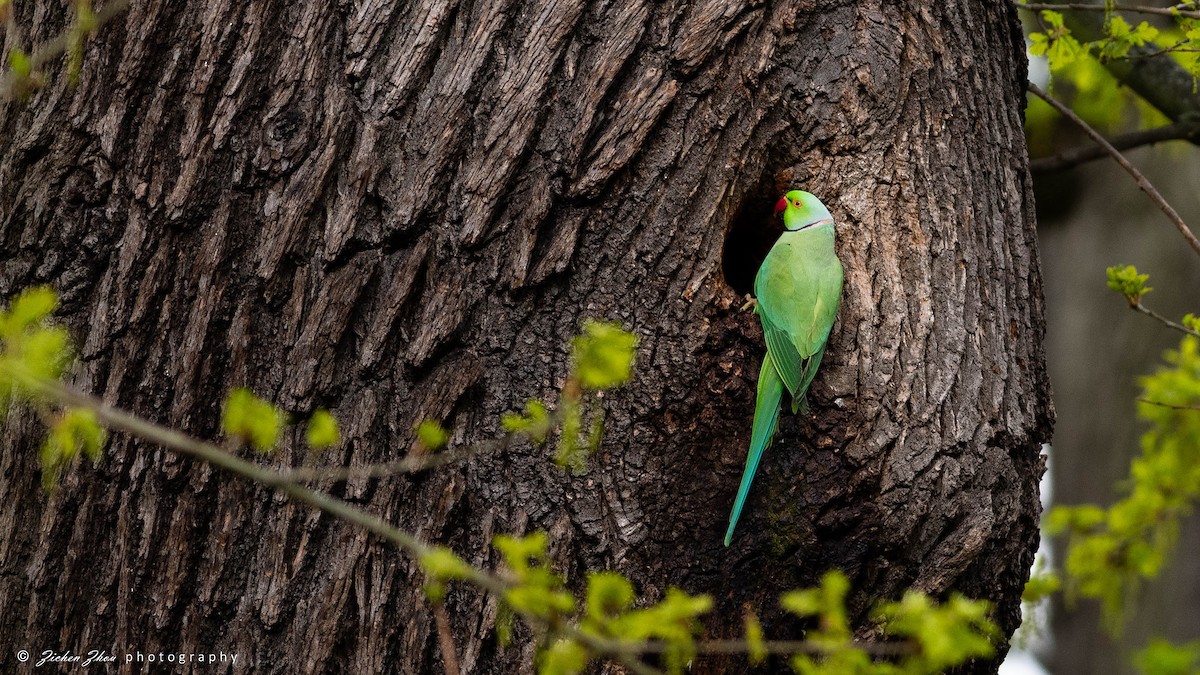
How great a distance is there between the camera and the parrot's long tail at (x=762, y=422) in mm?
2502

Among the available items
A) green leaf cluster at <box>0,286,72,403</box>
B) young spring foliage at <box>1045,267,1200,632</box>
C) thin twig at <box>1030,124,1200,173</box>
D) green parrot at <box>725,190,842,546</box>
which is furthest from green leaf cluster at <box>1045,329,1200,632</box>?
green leaf cluster at <box>0,286,72,403</box>

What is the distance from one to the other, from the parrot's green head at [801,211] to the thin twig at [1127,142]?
1827mm

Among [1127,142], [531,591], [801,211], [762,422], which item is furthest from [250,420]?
[1127,142]

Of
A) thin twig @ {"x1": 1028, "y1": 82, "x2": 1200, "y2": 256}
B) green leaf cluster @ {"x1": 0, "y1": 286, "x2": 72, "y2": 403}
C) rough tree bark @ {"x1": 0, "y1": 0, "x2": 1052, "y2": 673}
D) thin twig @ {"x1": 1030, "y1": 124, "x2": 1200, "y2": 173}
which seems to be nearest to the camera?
green leaf cluster @ {"x1": 0, "y1": 286, "x2": 72, "y2": 403}

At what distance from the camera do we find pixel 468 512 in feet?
7.96

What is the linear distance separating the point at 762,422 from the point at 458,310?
0.86m

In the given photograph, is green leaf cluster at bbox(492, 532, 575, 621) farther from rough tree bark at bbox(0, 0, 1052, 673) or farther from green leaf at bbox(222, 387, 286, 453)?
rough tree bark at bbox(0, 0, 1052, 673)

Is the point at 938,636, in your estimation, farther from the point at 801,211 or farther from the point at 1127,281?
the point at 1127,281

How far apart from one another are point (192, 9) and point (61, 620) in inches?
61.8

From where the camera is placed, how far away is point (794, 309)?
282 cm

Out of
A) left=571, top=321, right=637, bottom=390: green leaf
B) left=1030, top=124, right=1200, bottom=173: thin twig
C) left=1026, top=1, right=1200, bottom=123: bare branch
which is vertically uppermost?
left=1026, top=1, right=1200, bottom=123: bare branch

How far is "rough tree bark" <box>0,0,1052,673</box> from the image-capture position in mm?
2367

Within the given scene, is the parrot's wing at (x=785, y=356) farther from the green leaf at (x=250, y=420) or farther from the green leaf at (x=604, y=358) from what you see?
the green leaf at (x=250, y=420)

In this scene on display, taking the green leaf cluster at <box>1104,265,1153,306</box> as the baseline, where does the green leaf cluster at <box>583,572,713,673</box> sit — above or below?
below
